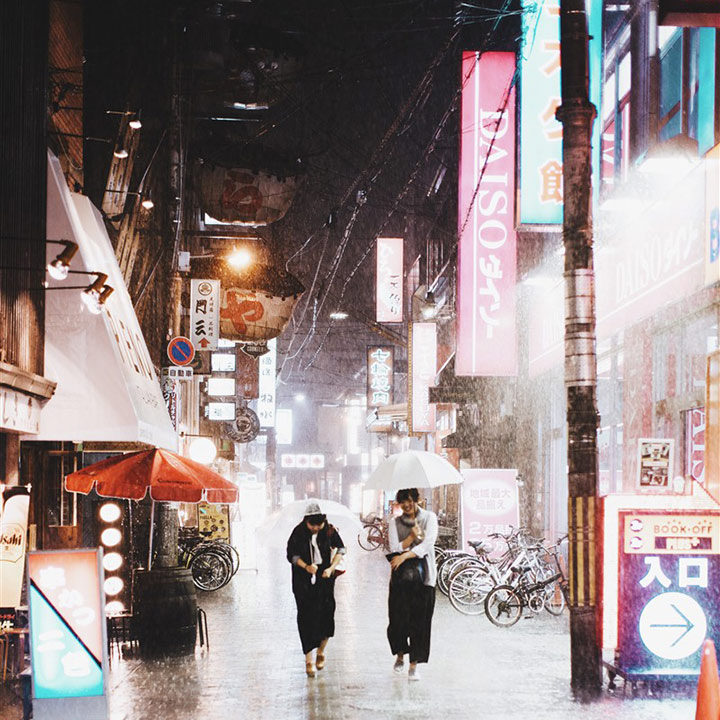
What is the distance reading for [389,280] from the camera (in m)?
36.8

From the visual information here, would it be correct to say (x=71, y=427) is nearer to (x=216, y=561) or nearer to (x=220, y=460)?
(x=216, y=561)

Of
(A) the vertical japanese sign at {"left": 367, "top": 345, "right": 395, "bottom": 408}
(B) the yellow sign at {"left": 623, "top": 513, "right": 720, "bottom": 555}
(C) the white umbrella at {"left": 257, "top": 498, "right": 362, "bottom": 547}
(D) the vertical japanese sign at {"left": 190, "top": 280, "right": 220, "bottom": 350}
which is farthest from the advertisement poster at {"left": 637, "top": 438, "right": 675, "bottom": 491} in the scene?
(A) the vertical japanese sign at {"left": 367, "top": 345, "right": 395, "bottom": 408}

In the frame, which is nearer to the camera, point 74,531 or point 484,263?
point 74,531

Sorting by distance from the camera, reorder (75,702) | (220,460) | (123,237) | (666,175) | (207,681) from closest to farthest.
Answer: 1. (75,702)
2. (207,681)
3. (666,175)
4. (123,237)
5. (220,460)

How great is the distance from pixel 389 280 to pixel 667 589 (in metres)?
26.8

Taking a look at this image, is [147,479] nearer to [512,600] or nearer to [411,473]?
[411,473]

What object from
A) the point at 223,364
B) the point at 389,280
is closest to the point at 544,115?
the point at 389,280

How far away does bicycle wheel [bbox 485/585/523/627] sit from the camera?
52.6 ft

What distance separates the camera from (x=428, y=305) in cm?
3662

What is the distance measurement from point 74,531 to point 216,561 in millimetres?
7644

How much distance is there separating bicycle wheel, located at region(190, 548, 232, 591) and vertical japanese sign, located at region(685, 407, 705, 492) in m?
11.5

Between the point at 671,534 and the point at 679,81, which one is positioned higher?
the point at 679,81

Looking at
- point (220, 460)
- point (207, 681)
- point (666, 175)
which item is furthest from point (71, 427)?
point (220, 460)

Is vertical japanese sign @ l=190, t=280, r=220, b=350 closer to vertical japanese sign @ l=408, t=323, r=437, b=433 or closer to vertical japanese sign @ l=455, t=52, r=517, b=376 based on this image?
vertical japanese sign @ l=455, t=52, r=517, b=376
